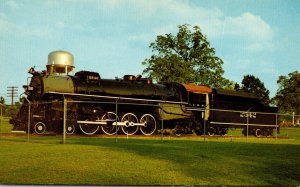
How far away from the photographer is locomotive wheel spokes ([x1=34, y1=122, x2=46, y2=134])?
2108 cm

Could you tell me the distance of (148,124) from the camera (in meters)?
23.8

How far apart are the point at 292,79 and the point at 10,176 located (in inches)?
2365

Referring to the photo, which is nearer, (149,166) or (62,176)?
(62,176)

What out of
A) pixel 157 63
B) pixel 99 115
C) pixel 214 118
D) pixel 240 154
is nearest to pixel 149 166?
pixel 240 154

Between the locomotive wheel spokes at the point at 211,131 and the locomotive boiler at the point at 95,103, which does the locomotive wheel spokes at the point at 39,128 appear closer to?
the locomotive boiler at the point at 95,103

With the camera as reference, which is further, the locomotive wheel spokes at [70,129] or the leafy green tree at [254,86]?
the leafy green tree at [254,86]

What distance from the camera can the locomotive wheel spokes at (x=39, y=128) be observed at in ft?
69.2

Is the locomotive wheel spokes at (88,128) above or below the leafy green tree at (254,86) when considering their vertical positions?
below

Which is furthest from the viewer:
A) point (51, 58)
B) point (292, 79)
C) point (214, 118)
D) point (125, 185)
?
point (292, 79)

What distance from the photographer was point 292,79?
62438 mm

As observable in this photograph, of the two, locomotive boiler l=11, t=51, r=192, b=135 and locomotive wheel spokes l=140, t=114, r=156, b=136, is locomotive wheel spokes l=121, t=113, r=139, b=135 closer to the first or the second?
locomotive boiler l=11, t=51, r=192, b=135

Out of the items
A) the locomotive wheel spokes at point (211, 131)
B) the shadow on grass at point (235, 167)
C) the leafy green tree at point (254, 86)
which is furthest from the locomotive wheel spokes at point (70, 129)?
the leafy green tree at point (254, 86)

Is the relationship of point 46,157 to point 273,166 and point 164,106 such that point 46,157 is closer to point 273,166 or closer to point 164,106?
point 273,166

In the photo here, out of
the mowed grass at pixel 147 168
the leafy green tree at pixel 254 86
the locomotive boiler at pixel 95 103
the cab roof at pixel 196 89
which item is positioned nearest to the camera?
the mowed grass at pixel 147 168
